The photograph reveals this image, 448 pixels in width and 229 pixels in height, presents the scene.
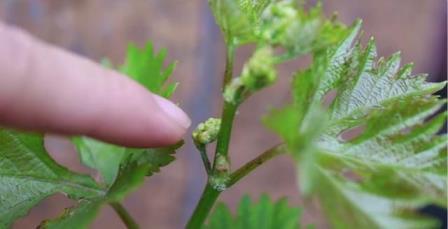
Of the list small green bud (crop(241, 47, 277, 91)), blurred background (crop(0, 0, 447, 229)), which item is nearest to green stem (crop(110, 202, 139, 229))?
small green bud (crop(241, 47, 277, 91))

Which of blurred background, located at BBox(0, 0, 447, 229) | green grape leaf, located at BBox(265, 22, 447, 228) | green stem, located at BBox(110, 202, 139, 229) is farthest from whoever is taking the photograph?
blurred background, located at BBox(0, 0, 447, 229)

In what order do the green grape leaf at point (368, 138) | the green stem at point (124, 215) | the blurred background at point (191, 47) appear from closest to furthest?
1. the green grape leaf at point (368, 138)
2. the green stem at point (124, 215)
3. the blurred background at point (191, 47)

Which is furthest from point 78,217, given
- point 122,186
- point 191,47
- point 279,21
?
point 191,47

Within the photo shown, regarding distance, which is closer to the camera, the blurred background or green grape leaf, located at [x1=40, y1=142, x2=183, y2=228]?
green grape leaf, located at [x1=40, y1=142, x2=183, y2=228]

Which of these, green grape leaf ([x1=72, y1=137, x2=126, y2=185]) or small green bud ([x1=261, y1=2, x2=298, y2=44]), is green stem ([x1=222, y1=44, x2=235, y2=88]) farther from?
green grape leaf ([x1=72, y1=137, x2=126, y2=185])

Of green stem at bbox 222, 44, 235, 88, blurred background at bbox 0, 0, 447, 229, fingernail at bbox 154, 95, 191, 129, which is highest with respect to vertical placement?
green stem at bbox 222, 44, 235, 88

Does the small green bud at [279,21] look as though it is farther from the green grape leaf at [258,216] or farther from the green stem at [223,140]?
the green grape leaf at [258,216]

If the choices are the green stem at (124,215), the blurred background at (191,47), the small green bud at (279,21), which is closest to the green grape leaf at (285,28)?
the small green bud at (279,21)
